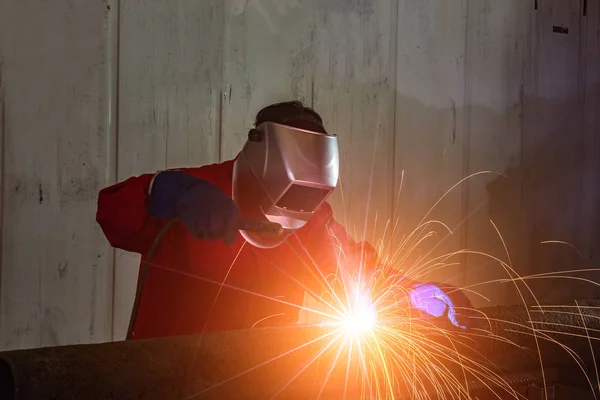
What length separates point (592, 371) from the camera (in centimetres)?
141

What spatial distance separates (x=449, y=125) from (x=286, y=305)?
103cm

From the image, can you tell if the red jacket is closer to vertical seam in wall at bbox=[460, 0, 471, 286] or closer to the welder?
the welder

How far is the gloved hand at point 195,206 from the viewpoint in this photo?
1.07 meters

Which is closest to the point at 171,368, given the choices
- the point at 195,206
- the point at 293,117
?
the point at 195,206

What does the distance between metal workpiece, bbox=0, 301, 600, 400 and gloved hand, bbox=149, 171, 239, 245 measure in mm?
218

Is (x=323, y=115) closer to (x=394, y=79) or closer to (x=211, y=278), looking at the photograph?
(x=394, y=79)

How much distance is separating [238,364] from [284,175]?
467 mm

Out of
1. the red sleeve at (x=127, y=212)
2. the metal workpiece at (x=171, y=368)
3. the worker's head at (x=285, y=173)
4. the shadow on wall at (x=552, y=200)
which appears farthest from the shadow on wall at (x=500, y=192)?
the metal workpiece at (x=171, y=368)

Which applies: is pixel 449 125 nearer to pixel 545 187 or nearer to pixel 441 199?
pixel 441 199

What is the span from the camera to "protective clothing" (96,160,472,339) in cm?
148

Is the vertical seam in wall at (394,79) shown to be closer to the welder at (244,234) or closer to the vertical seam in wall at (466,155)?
the vertical seam in wall at (466,155)

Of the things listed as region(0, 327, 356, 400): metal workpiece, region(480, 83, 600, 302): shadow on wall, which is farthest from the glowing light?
region(480, 83, 600, 302): shadow on wall

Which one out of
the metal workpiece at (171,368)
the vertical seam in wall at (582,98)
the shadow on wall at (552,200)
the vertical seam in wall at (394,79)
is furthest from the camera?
the vertical seam in wall at (582,98)

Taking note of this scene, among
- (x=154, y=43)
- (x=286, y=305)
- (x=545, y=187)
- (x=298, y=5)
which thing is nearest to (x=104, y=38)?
(x=154, y=43)
